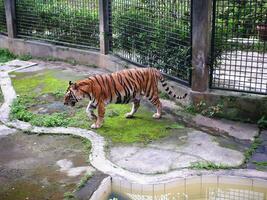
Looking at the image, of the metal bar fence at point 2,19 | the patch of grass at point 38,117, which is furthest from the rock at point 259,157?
the metal bar fence at point 2,19

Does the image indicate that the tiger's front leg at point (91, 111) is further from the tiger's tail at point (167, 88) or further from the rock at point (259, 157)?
the rock at point (259, 157)

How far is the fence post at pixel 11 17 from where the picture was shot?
12.0 meters

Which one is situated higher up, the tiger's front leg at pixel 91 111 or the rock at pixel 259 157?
the tiger's front leg at pixel 91 111

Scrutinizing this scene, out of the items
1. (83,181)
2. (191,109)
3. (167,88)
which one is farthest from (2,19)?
(83,181)

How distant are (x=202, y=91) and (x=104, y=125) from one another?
168cm

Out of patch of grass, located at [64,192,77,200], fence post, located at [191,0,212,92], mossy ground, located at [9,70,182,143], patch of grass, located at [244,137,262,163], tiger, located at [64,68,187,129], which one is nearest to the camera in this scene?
patch of grass, located at [64,192,77,200]

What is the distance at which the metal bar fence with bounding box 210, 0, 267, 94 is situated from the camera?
22.5ft

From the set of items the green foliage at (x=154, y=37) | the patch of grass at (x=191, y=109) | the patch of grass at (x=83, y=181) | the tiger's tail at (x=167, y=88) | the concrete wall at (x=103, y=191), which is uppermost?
the green foliage at (x=154, y=37)

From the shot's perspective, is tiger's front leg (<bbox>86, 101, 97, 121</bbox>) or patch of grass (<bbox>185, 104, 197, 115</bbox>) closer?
tiger's front leg (<bbox>86, 101, 97, 121</bbox>)

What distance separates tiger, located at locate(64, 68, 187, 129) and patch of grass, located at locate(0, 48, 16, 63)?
5.25 metres

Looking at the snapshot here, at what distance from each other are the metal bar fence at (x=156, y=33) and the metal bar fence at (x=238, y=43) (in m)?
0.51

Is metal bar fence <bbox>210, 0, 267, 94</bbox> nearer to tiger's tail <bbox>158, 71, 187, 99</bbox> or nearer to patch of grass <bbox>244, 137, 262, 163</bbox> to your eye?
tiger's tail <bbox>158, 71, 187, 99</bbox>

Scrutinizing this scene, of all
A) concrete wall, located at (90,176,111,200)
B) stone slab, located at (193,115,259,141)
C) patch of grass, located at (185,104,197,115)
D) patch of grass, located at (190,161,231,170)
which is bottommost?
concrete wall, located at (90,176,111,200)

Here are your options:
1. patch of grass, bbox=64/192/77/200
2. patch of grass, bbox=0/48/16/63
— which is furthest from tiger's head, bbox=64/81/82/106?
patch of grass, bbox=0/48/16/63
